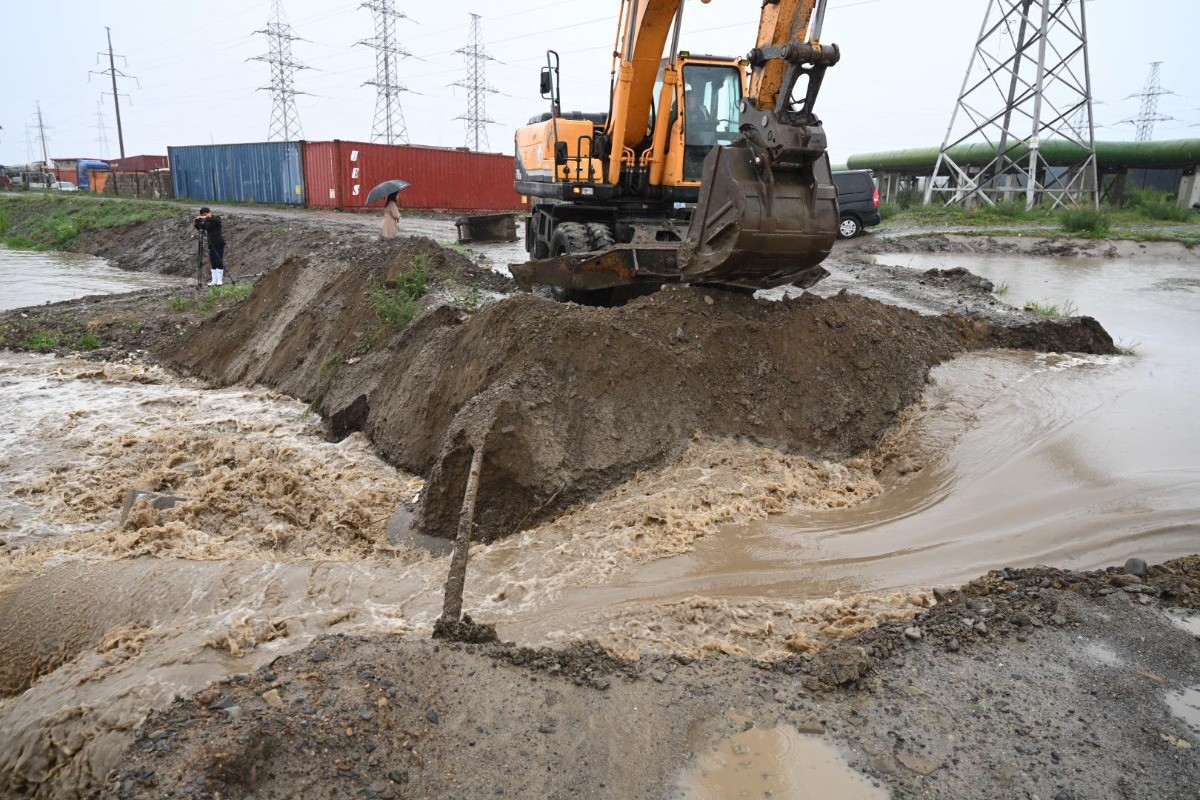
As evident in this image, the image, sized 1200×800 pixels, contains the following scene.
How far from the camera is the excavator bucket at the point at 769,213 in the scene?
20.1ft

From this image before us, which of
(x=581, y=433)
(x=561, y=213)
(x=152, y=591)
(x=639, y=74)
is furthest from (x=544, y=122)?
(x=152, y=591)

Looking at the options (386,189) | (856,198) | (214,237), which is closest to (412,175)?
(214,237)

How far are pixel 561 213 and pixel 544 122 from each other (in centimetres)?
174

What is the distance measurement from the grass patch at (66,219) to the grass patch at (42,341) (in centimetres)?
1604

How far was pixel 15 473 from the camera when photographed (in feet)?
24.8

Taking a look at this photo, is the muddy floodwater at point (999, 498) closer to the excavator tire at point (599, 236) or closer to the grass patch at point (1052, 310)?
the grass patch at point (1052, 310)

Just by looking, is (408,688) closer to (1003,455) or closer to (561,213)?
(1003,455)

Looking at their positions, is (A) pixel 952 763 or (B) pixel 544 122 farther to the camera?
(B) pixel 544 122

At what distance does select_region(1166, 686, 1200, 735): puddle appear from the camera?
125 inches

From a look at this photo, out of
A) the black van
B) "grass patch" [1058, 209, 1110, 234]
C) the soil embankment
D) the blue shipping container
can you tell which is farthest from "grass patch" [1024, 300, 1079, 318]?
the blue shipping container

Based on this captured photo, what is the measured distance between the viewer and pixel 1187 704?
3277mm

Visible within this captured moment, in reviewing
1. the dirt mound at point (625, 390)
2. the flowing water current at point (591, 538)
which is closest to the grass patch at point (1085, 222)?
the flowing water current at point (591, 538)

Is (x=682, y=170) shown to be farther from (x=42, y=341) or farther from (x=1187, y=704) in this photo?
(x=42, y=341)

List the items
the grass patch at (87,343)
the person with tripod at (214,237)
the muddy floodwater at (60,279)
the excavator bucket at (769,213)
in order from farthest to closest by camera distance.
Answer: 1. the muddy floodwater at (60,279)
2. the person with tripod at (214,237)
3. the grass patch at (87,343)
4. the excavator bucket at (769,213)
